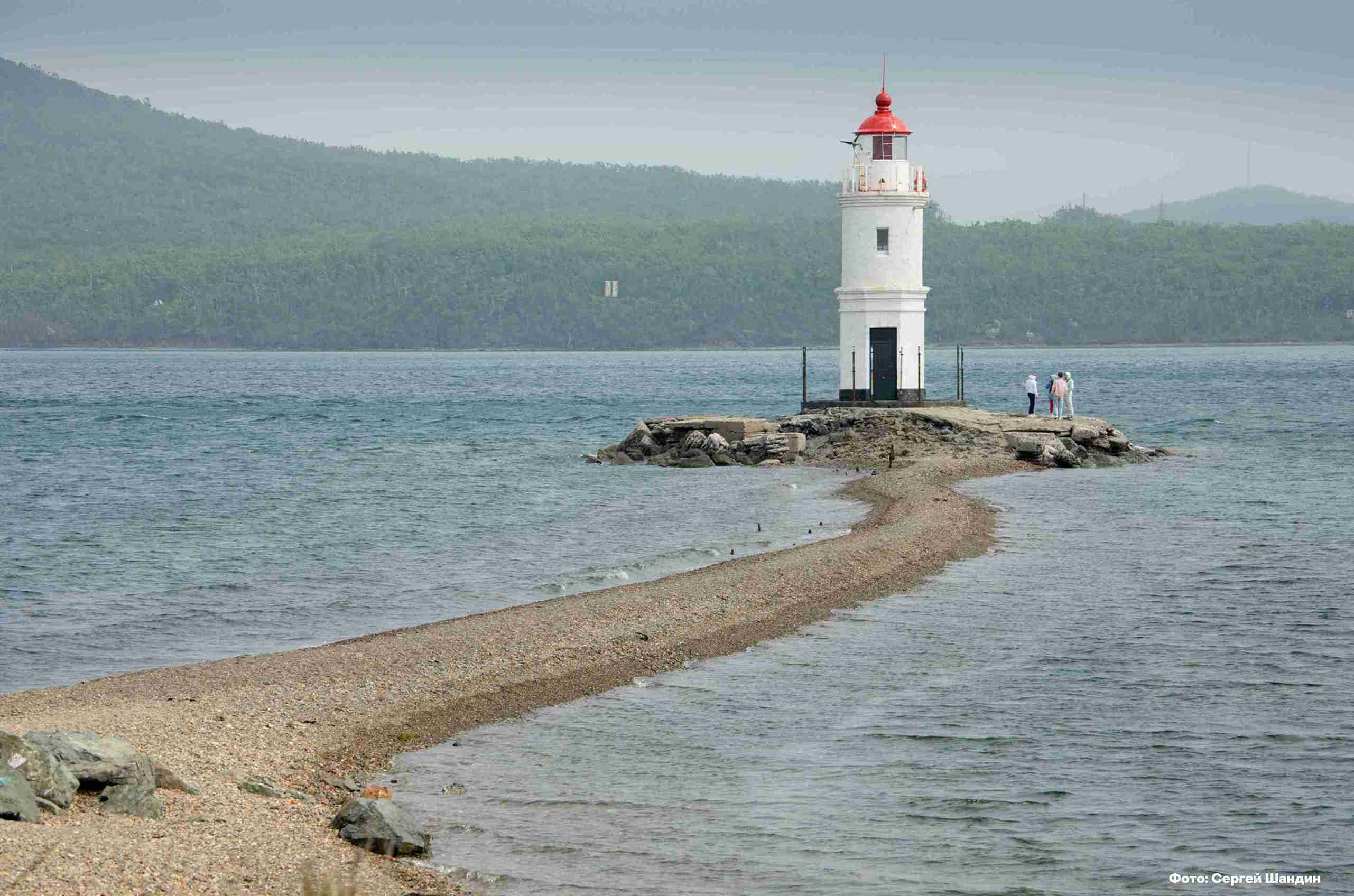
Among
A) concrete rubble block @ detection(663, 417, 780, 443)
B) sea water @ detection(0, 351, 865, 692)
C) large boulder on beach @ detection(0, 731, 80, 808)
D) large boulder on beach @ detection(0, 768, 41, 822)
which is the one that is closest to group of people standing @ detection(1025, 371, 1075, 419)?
concrete rubble block @ detection(663, 417, 780, 443)

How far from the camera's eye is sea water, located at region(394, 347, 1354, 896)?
10422 mm

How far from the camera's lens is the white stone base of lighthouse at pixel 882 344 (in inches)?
1670

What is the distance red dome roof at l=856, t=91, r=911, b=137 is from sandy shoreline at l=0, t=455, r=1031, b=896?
20.4m

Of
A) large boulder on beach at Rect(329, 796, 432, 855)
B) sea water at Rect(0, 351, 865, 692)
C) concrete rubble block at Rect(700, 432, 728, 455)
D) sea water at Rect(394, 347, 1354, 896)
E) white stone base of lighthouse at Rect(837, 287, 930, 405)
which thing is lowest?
sea water at Rect(0, 351, 865, 692)

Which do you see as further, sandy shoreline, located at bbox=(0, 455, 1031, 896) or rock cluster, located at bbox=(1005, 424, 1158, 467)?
rock cluster, located at bbox=(1005, 424, 1158, 467)

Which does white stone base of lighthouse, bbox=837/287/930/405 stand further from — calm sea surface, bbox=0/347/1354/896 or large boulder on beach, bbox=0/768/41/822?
large boulder on beach, bbox=0/768/41/822

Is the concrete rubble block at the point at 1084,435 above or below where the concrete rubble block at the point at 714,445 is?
above

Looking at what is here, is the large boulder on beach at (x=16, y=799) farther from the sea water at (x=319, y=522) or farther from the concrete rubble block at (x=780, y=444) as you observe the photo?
the concrete rubble block at (x=780, y=444)

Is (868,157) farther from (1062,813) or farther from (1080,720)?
(1062,813)

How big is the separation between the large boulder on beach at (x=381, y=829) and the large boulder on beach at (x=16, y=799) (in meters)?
2.01

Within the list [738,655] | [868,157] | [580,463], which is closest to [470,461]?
[580,463]

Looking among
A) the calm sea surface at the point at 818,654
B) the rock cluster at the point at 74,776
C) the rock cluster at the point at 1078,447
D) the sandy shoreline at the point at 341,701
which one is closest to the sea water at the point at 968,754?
the calm sea surface at the point at 818,654

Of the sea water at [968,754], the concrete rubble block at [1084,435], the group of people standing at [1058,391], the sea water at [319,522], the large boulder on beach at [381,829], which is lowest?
the sea water at [319,522]

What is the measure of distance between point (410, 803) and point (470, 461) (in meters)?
34.4
